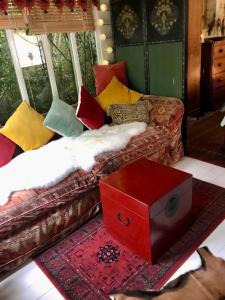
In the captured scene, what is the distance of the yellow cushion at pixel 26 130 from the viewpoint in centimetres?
210

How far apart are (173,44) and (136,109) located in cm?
78

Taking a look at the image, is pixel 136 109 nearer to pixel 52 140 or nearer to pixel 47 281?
pixel 52 140

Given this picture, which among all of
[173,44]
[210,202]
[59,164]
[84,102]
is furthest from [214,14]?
[59,164]

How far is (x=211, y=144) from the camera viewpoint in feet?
9.87

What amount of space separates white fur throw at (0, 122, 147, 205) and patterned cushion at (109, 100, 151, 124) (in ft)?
0.40

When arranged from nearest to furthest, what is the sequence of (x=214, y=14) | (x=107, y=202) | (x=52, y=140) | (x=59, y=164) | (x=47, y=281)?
(x=47, y=281) → (x=107, y=202) → (x=59, y=164) → (x=52, y=140) → (x=214, y=14)

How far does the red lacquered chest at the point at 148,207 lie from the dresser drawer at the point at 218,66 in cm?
279

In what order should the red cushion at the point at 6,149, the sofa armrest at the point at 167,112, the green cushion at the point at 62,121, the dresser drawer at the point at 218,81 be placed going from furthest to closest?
the dresser drawer at the point at 218,81 → the sofa armrest at the point at 167,112 → the green cushion at the point at 62,121 → the red cushion at the point at 6,149

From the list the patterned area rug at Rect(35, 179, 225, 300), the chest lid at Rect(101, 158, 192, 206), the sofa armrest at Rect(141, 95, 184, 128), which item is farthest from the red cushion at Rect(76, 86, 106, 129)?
the patterned area rug at Rect(35, 179, 225, 300)

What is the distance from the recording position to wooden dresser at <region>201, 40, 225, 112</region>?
3.70 meters

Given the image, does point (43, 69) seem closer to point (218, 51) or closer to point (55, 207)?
point (55, 207)

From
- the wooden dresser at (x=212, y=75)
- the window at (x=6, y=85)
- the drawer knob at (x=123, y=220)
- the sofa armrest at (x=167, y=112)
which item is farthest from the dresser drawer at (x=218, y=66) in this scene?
the drawer knob at (x=123, y=220)

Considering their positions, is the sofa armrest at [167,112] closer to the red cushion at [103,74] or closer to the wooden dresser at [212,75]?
the red cushion at [103,74]

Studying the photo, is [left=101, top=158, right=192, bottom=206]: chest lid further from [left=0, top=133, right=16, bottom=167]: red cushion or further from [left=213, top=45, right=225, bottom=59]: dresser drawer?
[left=213, top=45, right=225, bottom=59]: dresser drawer
